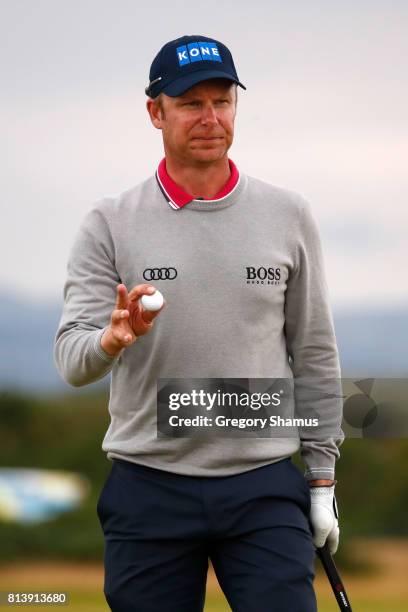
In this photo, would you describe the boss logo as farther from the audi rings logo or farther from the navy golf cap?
the navy golf cap

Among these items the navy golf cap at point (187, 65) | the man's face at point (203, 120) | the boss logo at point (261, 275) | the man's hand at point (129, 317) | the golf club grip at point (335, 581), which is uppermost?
the navy golf cap at point (187, 65)

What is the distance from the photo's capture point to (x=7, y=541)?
8742mm

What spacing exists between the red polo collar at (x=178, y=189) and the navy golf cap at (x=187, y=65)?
0.19 metres

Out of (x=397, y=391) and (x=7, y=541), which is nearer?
(x=397, y=391)

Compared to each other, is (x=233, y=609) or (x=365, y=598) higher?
(x=233, y=609)

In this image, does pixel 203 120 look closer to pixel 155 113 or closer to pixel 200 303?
pixel 155 113

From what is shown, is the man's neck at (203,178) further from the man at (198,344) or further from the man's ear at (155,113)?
the man's ear at (155,113)

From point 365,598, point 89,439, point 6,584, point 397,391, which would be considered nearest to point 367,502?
point 365,598

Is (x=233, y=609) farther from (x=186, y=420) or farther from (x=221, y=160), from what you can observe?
(x=221, y=160)

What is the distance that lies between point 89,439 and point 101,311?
6.02 m

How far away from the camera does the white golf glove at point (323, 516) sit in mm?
2645

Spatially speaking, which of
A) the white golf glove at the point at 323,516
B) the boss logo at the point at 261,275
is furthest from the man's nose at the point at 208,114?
the white golf glove at the point at 323,516

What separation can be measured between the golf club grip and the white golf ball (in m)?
0.86

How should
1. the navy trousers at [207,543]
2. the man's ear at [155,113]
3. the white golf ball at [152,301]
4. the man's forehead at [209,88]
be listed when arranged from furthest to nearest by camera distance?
1. the man's ear at [155,113]
2. the man's forehead at [209,88]
3. the navy trousers at [207,543]
4. the white golf ball at [152,301]
